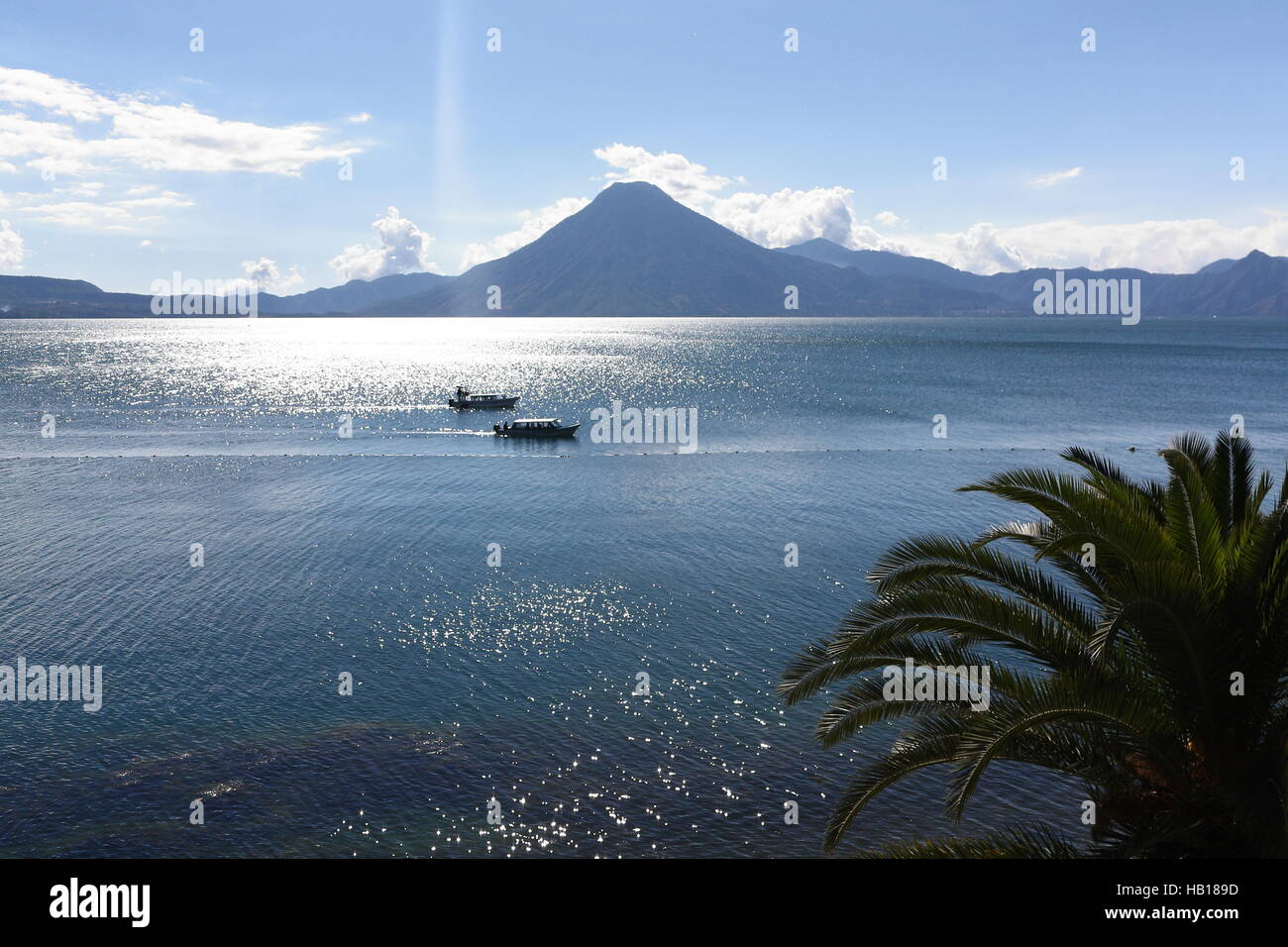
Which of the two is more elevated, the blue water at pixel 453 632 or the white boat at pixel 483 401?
the white boat at pixel 483 401

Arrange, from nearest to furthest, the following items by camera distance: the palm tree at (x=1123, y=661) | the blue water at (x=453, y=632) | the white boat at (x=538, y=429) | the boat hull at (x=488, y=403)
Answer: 1. the palm tree at (x=1123, y=661)
2. the blue water at (x=453, y=632)
3. the white boat at (x=538, y=429)
4. the boat hull at (x=488, y=403)

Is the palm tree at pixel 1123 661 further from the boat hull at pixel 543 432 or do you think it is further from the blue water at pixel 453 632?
the boat hull at pixel 543 432

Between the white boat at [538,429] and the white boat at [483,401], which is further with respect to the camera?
the white boat at [483,401]

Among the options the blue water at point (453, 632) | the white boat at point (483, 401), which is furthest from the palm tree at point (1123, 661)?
the white boat at point (483, 401)

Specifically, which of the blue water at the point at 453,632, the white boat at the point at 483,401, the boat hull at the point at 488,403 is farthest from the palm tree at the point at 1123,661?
the white boat at the point at 483,401

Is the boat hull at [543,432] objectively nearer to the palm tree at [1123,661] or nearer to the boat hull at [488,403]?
the boat hull at [488,403]

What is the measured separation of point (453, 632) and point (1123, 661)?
31.4 meters

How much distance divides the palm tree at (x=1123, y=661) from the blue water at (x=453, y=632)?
1034cm

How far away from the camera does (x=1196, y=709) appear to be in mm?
11875

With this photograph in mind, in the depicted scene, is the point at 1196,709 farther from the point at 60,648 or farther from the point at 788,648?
the point at 60,648

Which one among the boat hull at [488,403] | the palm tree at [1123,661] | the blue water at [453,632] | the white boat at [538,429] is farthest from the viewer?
the boat hull at [488,403]

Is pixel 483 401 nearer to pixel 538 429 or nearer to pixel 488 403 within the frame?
pixel 488 403

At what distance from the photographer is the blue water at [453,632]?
83.0ft

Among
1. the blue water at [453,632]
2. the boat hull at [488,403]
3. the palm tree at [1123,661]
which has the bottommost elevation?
the blue water at [453,632]
